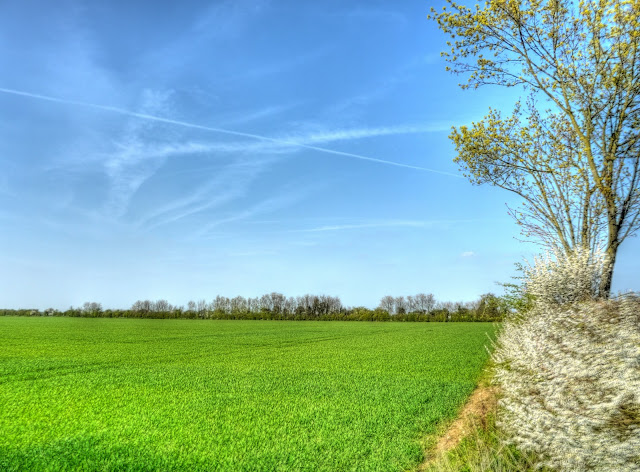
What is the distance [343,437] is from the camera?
7809 millimetres

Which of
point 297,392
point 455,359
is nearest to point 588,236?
point 455,359

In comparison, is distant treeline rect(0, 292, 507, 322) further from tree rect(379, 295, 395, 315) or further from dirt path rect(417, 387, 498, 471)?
dirt path rect(417, 387, 498, 471)

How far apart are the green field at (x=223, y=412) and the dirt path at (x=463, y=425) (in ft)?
0.92

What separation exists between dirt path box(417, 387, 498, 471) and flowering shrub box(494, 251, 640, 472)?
63.0 inches

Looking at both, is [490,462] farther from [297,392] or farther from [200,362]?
[200,362]

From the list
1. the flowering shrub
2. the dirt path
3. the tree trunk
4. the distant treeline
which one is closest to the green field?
the dirt path

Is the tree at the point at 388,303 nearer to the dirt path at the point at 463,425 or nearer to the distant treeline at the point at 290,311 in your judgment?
the distant treeline at the point at 290,311

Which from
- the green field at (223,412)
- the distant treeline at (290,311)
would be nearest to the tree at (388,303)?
the distant treeline at (290,311)

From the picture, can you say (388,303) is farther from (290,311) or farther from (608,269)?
(608,269)

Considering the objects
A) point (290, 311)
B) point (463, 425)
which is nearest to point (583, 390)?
point (463, 425)

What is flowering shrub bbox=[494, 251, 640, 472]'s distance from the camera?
4531 millimetres

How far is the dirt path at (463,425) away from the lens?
7166mm

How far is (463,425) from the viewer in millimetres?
8469

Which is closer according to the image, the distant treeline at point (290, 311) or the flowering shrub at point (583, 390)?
the flowering shrub at point (583, 390)
